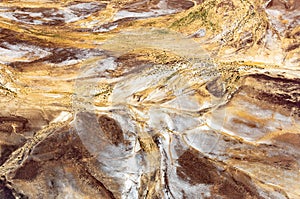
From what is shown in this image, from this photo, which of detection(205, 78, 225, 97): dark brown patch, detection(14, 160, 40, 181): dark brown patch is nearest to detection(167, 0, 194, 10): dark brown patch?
detection(205, 78, 225, 97): dark brown patch

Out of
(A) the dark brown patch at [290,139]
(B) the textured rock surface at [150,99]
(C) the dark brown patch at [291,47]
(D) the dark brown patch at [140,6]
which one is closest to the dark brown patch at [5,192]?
(B) the textured rock surface at [150,99]

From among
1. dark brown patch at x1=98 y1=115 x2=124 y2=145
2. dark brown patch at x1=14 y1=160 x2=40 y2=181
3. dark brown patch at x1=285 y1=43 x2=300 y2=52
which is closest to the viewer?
dark brown patch at x1=14 y1=160 x2=40 y2=181

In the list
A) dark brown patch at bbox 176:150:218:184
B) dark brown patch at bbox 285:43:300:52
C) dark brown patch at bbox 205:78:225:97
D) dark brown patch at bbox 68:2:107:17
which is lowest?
dark brown patch at bbox 176:150:218:184

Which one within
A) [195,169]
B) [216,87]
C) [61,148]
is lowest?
[195,169]

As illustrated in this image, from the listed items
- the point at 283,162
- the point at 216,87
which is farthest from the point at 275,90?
the point at 283,162

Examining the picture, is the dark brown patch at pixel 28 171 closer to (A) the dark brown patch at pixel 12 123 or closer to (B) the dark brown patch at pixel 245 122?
(A) the dark brown patch at pixel 12 123

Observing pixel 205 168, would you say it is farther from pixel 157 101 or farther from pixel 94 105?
pixel 94 105

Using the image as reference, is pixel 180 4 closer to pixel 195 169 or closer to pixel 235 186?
pixel 195 169

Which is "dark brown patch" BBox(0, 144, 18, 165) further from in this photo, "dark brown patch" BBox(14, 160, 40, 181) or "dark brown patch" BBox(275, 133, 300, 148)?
"dark brown patch" BBox(275, 133, 300, 148)
